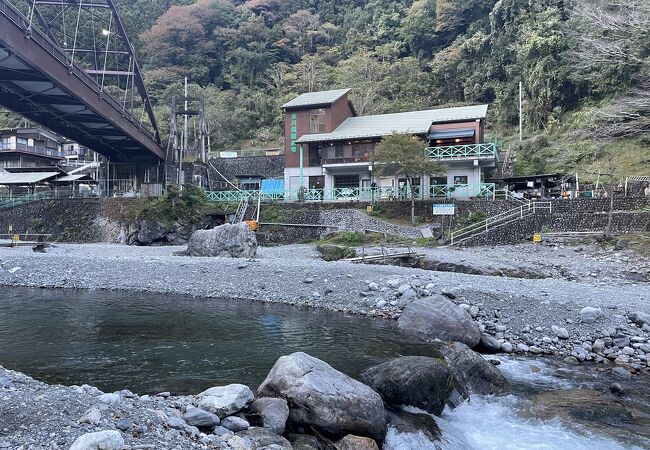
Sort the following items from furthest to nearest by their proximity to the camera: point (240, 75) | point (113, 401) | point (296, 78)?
1. point (240, 75)
2. point (296, 78)
3. point (113, 401)

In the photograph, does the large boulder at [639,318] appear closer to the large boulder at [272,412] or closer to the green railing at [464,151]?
the large boulder at [272,412]

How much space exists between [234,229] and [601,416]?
18185 millimetres

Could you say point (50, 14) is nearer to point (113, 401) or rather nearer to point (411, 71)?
point (411, 71)

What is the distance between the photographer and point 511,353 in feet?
32.4

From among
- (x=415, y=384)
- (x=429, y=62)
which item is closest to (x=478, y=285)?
(x=415, y=384)

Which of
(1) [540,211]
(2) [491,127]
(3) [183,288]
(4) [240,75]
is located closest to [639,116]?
(1) [540,211]

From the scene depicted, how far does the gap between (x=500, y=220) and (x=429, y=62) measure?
38.2m

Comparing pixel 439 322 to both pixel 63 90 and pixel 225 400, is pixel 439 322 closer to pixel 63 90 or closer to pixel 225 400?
pixel 225 400

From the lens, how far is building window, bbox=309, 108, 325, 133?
121ft

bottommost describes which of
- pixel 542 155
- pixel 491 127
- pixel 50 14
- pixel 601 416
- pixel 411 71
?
pixel 601 416

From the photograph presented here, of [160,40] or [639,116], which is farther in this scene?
[160,40]

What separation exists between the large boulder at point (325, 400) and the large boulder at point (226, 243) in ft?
52.0

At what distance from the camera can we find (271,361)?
861 centimetres

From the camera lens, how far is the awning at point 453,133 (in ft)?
107
